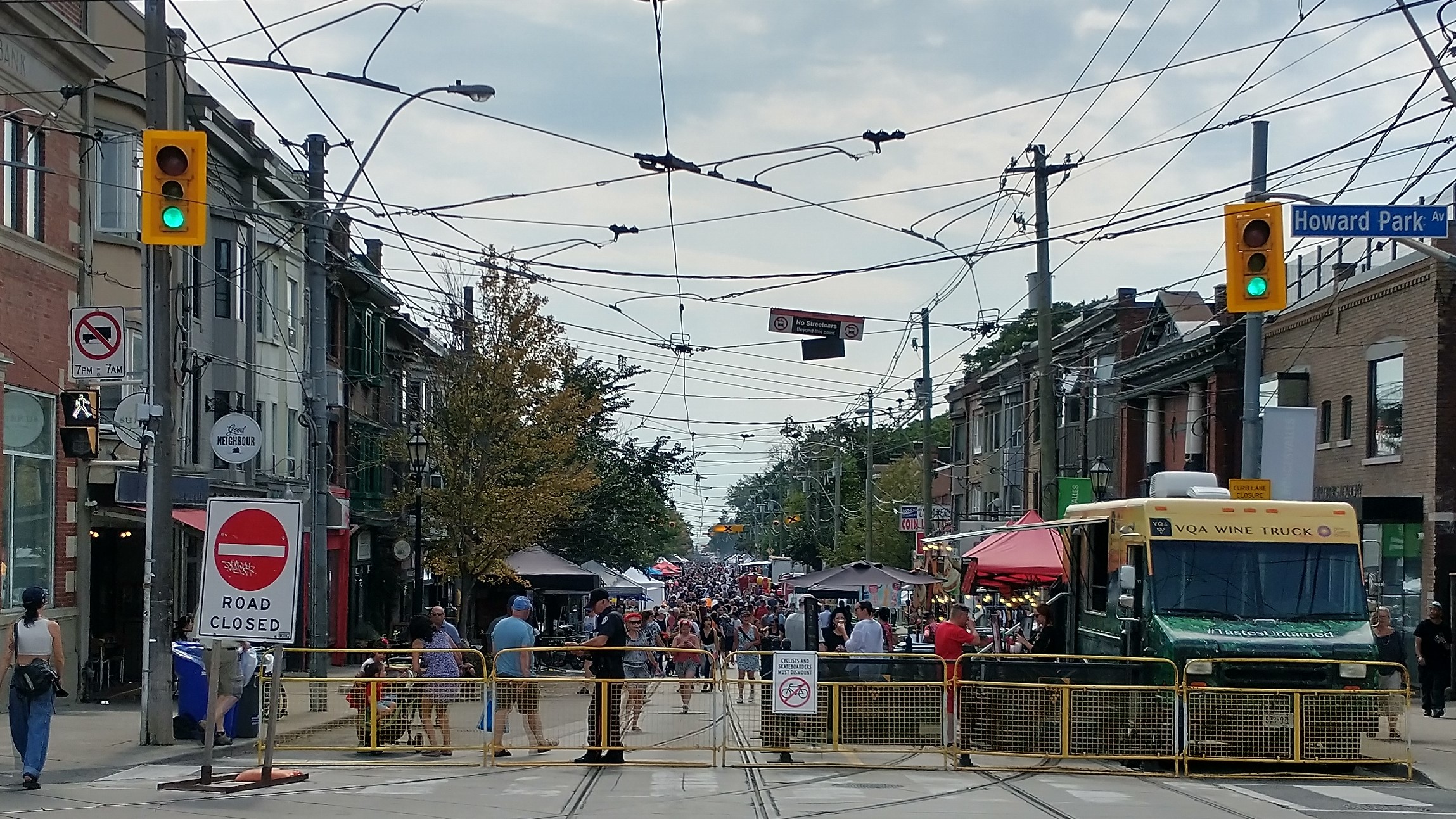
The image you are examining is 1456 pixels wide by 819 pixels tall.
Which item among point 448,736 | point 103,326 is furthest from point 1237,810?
point 103,326

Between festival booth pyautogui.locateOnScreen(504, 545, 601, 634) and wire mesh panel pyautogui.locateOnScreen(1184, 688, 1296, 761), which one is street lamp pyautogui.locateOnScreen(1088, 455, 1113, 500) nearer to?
festival booth pyautogui.locateOnScreen(504, 545, 601, 634)

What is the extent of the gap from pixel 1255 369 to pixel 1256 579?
6.85m

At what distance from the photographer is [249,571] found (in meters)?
13.0

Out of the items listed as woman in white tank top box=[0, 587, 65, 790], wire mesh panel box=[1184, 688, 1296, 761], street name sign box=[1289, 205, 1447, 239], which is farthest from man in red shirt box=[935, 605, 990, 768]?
woman in white tank top box=[0, 587, 65, 790]

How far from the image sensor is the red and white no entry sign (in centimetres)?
1302

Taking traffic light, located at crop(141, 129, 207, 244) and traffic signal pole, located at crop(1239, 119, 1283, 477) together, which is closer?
traffic light, located at crop(141, 129, 207, 244)

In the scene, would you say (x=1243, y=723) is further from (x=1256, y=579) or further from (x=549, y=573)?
(x=549, y=573)

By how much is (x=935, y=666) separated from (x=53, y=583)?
12919 millimetres

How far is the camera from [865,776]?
15.2 metres

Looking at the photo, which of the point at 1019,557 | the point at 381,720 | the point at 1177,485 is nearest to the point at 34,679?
the point at 381,720

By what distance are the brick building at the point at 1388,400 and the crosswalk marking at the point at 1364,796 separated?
43.9 feet

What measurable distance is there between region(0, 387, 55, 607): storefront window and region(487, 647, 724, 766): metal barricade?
8.65m

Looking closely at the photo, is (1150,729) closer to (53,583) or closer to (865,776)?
(865,776)

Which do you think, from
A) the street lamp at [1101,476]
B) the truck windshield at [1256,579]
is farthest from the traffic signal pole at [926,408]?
the truck windshield at [1256,579]
